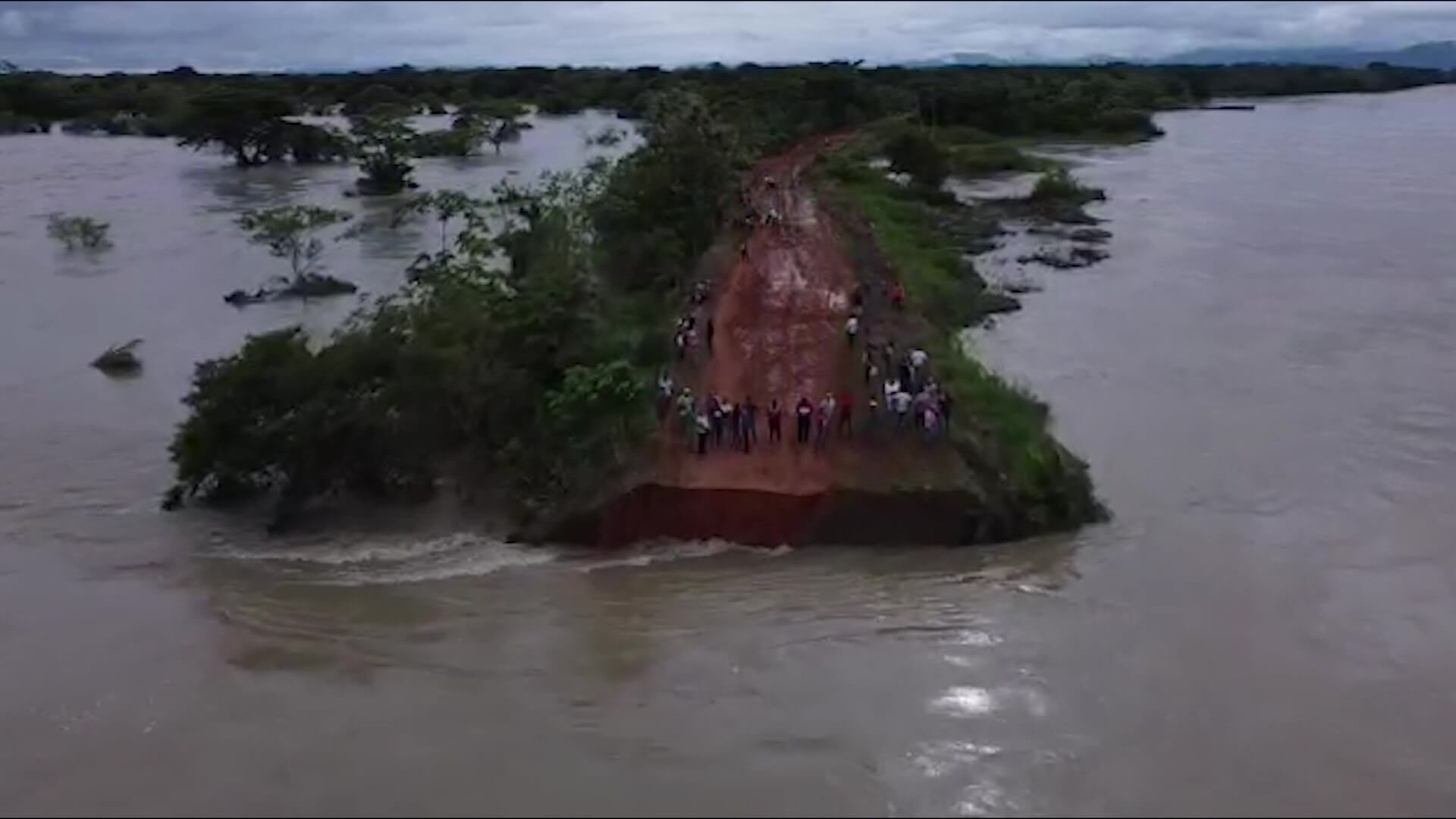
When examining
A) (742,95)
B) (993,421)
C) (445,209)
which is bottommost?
(993,421)

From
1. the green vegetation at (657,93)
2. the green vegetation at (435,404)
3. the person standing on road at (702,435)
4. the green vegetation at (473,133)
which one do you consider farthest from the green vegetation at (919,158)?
the person standing on road at (702,435)

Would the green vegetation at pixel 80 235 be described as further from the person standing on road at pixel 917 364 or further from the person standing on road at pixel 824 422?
the person standing on road at pixel 824 422

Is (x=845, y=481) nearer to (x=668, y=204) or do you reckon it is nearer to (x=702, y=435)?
(x=702, y=435)

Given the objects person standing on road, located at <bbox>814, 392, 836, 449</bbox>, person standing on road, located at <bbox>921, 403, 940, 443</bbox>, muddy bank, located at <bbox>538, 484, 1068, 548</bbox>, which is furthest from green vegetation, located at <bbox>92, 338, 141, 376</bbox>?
person standing on road, located at <bbox>921, 403, 940, 443</bbox>

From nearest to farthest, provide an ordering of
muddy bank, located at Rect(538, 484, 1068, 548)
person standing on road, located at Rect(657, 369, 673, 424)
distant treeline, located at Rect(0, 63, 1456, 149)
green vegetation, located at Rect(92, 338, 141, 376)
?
muddy bank, located at Rect(538, 484, 1068, 548), person standing on road, located at Rect(657, 369, 673, 424), green vegetation, located at Rect(92, 338, 141, 376), distant treeline, located at Rect(0, 63, 1456, 149)

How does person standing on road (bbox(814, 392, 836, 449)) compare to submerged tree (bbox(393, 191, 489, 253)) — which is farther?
submerged tree (bbox(393, 191, 489, 253))

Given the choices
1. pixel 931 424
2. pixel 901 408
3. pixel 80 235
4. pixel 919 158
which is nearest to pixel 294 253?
pixel 80 235

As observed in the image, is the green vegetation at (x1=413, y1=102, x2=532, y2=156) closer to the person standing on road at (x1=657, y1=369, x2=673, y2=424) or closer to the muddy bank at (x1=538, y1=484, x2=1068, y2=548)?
the person standing on road at (x1=657, y1=369, x2=673, y2=424)
